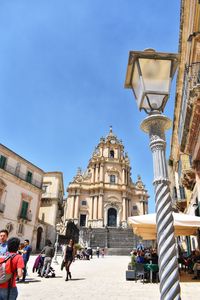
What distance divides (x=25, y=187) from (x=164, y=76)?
82.7ft

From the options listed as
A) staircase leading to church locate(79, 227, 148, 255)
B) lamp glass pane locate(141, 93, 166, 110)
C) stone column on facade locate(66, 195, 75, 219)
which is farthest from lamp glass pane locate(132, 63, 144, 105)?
stone column on facade locate(66, 195, 75, 219)

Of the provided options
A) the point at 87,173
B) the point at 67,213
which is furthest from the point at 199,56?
the point at 87,173

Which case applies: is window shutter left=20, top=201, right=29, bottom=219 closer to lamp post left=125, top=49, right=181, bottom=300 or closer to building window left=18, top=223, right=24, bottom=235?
building window left=18, top=223, right=24, bottom=235

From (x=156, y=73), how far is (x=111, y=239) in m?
31.8

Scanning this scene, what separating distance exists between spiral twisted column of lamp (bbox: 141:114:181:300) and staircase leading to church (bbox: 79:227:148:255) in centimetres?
2798

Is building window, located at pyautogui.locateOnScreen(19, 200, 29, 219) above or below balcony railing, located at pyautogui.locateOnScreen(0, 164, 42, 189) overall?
below

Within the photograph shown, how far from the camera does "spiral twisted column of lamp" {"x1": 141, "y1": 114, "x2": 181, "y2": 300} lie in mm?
2229

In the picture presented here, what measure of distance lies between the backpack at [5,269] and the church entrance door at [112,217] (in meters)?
39.3

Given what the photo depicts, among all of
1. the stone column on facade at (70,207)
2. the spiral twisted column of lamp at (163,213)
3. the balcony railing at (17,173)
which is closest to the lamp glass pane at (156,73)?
the spiral twisted column of lamp at (163,213)

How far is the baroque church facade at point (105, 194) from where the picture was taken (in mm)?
40500

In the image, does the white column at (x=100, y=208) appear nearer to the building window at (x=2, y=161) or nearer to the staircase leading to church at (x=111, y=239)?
the staircase leading to church at (x=111, y=239)

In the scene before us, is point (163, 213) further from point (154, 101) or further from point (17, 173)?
point (17, 173)

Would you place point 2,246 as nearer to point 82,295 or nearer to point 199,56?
point 82,295

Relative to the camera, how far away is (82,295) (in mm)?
6105
